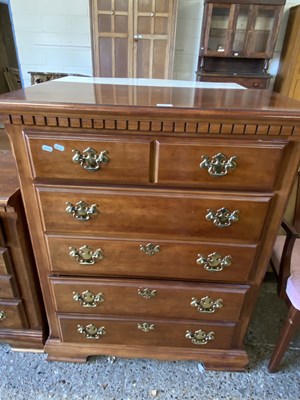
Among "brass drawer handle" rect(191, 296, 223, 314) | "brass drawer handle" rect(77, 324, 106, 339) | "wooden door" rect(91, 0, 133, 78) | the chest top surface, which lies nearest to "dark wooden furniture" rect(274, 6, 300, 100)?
"wooden door" rect(91, 0, 133, 78)

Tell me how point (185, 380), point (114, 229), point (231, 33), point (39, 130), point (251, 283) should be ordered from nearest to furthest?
1. point (39, 130)
2. point (114, 229)
3. point (251, 283)
4. point (185, 380)
5. point (231, 33)

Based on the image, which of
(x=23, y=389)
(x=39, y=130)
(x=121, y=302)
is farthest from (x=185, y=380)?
(x=39, y=130)

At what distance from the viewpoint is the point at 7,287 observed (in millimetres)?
1010

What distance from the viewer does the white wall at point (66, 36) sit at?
2.66 meters

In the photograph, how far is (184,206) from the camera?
31.9 inches

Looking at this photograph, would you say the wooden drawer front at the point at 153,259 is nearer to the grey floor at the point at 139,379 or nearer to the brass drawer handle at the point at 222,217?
the brass drawer handle at the point at 222,217

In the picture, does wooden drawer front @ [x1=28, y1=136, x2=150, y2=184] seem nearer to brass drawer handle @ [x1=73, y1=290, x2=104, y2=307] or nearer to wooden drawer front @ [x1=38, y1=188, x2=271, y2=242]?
wooden drawer front @ [x1=38, y1=188, x2=271, y2=242]

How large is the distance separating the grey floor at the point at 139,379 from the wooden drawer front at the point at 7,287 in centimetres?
34

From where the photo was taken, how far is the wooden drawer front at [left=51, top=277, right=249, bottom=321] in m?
0.97

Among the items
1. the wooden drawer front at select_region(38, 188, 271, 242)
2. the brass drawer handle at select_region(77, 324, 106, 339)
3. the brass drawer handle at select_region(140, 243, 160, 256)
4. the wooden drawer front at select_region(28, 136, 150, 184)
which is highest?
the wooden drawer front at select_region(28, 136, 150, 184)

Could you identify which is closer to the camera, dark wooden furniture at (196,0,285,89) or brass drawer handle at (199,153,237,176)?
brass drawer handle at (199,153,237,176)

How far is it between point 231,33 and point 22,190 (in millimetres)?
2452

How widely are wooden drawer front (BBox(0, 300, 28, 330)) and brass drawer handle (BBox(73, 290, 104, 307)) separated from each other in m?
0.25

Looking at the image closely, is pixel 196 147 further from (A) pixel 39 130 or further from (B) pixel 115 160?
(A) pixel 39 130
